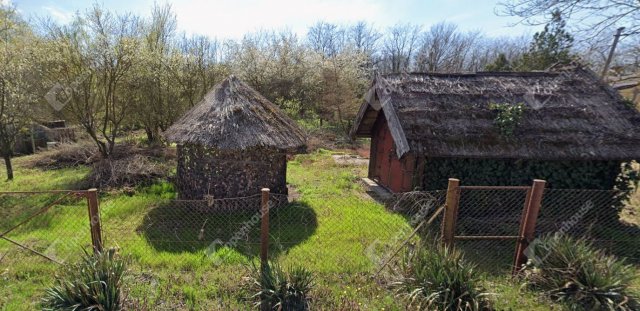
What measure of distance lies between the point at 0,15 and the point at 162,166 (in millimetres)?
14474

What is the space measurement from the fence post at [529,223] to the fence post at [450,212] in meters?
1.04

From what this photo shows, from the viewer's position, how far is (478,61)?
46.3 meters

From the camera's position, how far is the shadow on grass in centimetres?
579

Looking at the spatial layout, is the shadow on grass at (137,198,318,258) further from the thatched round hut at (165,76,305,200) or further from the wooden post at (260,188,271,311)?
the wooden post at (260,188,271,311)

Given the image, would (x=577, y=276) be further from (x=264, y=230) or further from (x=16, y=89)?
(x=16, y=89)

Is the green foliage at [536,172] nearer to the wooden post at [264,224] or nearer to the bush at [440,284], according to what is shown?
the bush at [440,284]

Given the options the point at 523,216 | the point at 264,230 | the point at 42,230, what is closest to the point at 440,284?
the point at 523,216

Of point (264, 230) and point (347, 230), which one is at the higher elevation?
point (264, 230)

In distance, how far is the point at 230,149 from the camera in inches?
286

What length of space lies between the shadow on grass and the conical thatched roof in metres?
1.65

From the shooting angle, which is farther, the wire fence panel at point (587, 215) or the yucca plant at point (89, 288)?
the wire fence panel at point (587, 215)

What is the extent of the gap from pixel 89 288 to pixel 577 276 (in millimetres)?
6031

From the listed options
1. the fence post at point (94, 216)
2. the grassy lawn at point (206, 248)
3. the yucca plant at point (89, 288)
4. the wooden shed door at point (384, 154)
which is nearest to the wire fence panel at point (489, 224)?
the grassy lawn at point (206, 248)

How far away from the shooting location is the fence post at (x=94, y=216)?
4175 mm
